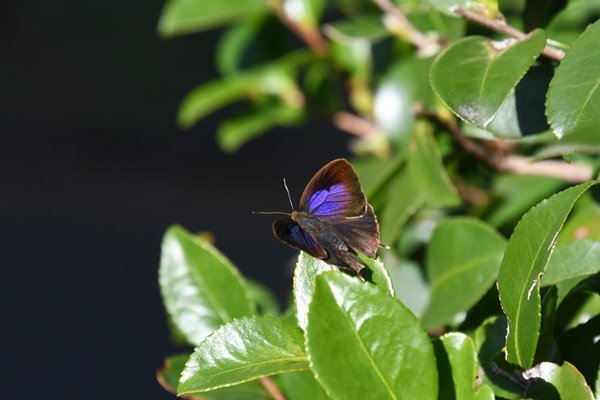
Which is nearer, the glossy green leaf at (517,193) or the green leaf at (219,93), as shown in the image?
the glossy green leaf at (517,193)

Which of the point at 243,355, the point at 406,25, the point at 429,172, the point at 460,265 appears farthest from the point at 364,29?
the point at 243,355

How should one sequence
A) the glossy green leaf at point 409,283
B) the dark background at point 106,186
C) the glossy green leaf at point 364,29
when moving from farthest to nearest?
the dark background at point 106,186 → the glossy green leaf at point 364,29 → the glossy green leaf at point 409,283

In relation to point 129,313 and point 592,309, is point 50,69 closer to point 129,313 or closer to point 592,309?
point 129,313

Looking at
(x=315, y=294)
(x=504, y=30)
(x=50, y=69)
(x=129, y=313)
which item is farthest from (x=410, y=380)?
(x=50, y=69)

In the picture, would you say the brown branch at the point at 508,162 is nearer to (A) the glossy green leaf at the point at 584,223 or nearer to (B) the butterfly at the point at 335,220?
(A) the glossy green leaf at the point at 584,223

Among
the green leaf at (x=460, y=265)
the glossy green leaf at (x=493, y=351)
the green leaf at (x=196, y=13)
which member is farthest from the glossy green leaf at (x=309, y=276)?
the green leaf at (x=196, y=13)
